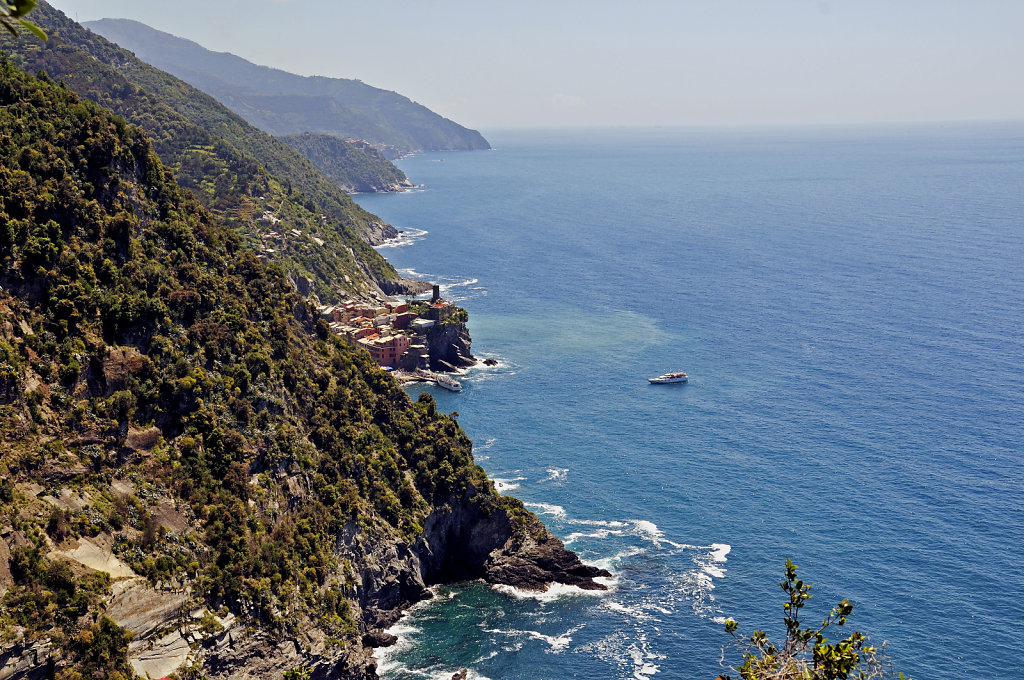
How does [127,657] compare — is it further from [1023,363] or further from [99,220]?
[1023,363]

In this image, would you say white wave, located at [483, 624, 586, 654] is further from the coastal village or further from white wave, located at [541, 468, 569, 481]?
the coastal village

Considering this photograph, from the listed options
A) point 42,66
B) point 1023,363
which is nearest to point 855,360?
point 1023,363

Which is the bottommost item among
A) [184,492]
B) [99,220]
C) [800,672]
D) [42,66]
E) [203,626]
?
[203,626]

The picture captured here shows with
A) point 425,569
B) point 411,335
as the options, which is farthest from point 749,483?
point 411,335

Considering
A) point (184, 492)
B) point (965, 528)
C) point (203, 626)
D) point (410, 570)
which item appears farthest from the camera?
point (965, 528)

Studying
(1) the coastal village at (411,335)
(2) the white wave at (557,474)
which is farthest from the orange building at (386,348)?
(2) the white wave at (557,474)

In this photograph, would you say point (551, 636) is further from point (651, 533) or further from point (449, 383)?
point (449, 383)

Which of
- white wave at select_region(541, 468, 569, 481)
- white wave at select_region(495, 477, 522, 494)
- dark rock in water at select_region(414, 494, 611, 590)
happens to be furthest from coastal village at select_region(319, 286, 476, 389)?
dark rock in water at select_region(414, 494, 611, 590)
